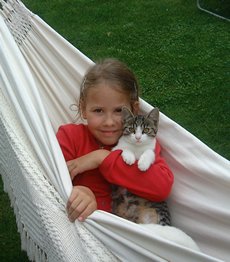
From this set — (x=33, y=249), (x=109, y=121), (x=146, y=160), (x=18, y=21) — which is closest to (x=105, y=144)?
(x=109, y=121)

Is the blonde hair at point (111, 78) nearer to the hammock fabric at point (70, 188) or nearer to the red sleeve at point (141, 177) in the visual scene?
the hammock fabric at point (70, 188)

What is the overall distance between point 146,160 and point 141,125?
0.12m

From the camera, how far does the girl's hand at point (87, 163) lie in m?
1.80

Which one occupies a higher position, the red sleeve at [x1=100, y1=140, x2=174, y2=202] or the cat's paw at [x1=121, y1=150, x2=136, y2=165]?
the cat's paw at [x1=121, y1=150, x2=136, y2=165]

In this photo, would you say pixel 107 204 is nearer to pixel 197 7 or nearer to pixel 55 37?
pixel 55 37

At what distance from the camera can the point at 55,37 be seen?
2168mm

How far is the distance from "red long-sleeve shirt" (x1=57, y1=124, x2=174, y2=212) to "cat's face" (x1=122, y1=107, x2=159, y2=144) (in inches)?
2.3

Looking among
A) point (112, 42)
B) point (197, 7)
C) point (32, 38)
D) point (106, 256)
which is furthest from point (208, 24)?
point (106, 256)

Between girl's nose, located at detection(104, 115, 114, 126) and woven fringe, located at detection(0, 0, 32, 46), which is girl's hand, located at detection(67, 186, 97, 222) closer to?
girl's nose, located at detection(104, 115, 114, 126)

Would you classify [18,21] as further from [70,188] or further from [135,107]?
[70,188]

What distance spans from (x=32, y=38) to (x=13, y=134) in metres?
0.71

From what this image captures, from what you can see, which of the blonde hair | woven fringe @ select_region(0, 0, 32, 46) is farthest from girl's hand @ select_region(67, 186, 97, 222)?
woven fringe @ select_region(0, 0, 32, 46)

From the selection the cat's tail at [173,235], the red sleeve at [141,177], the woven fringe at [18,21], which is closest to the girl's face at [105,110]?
the red sleeve at [141,177]

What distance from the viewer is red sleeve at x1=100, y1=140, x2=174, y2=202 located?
1.75m
